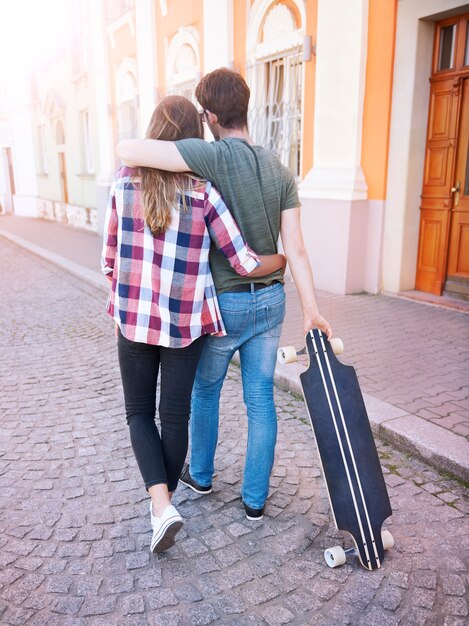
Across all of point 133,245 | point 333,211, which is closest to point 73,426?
point 133,245

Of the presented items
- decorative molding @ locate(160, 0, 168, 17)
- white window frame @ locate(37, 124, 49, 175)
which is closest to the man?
decorative molding @ locate(160, 0, 168, 17)

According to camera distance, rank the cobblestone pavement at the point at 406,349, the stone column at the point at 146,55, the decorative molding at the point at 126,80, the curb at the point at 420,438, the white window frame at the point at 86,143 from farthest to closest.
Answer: the white window frame at the point at 86,143 < the decorative molding at the point at 126,80 < the stone column at the point at 146,55 < the cobblestone pavement at the point at 406,349 < the curb at the point at 420,438

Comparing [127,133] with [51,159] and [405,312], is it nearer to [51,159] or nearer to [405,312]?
[51,159]

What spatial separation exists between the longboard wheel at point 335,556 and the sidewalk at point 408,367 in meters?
1.04

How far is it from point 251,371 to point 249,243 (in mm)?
→ 582

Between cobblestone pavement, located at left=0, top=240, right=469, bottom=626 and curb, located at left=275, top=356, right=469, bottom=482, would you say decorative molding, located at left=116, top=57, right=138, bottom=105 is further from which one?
curb, located at left=275, top=356, right=469, bottom=482

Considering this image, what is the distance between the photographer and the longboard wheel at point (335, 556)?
2359 millimetres

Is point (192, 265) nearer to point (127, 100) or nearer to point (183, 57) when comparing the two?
point (183, 57)

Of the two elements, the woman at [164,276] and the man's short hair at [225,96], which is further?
the man's short hair at [225,96]

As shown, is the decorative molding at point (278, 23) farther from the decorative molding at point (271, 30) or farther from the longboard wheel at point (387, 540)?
the longboard wheel at point (387, 540)

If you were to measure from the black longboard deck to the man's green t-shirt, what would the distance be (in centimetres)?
44

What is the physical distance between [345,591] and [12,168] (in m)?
26.4

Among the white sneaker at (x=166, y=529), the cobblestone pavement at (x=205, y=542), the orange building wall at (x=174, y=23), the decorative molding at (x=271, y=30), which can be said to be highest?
the orange building wall at (x=174, y=23)

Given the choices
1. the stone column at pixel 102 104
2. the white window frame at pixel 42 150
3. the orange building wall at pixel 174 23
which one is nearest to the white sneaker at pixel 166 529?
the orange building wall at pixel 174 23
